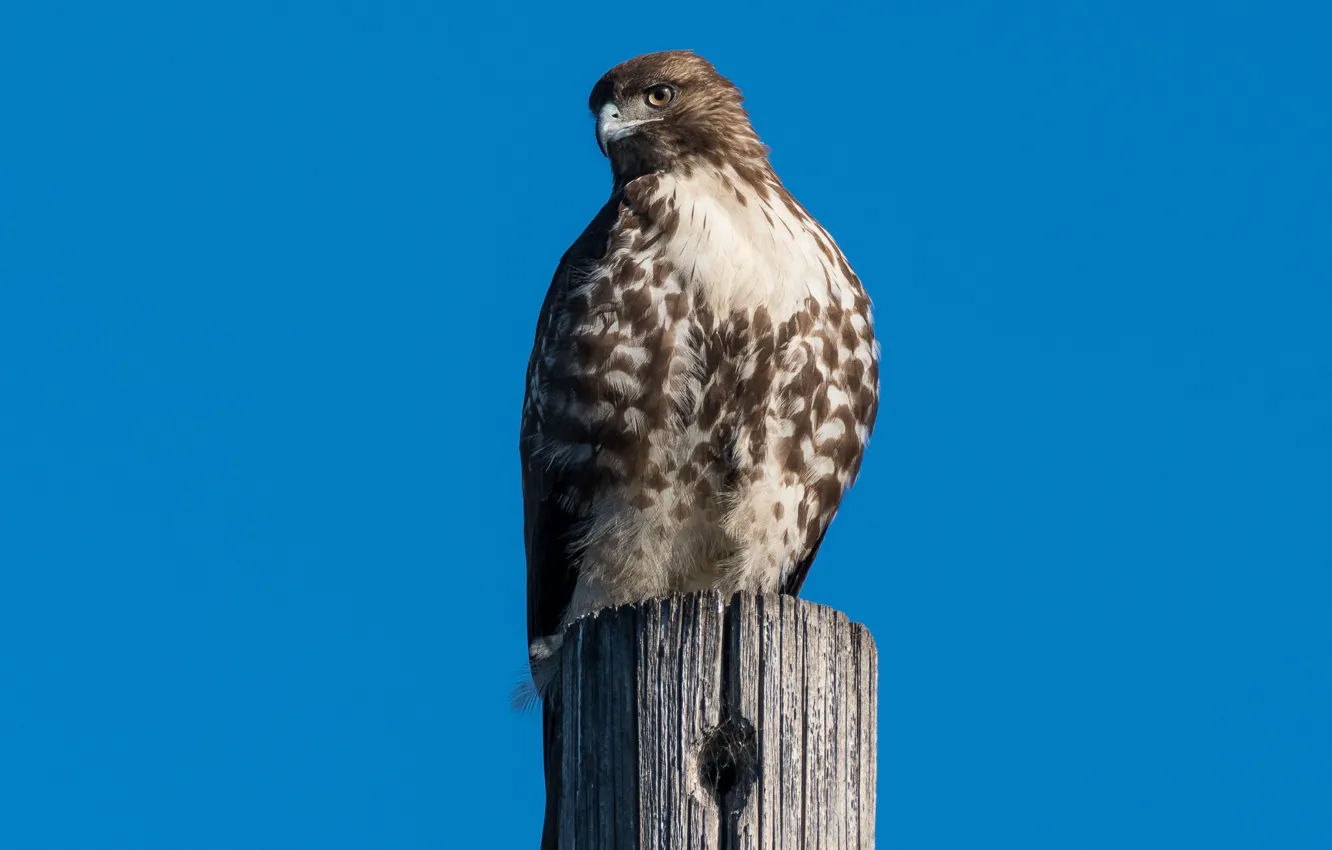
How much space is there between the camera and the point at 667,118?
6148mm

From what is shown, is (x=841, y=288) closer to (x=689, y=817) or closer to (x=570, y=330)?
(x=570, y=330)

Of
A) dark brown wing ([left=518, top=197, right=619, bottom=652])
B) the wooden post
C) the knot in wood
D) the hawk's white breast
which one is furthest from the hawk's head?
the knot in wood

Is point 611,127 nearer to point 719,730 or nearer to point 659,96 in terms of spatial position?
point 659,96

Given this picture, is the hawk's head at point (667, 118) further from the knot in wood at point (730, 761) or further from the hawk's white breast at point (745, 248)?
the knot in wood at point (730, 761)

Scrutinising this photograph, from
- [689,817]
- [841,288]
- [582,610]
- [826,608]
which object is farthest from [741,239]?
[689,817]

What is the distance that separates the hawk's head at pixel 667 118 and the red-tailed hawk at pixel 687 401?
17cm

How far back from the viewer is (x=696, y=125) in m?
6.14

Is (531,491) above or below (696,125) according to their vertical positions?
below

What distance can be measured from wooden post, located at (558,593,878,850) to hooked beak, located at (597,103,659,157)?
115 inches

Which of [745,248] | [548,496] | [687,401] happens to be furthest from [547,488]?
[745,248]

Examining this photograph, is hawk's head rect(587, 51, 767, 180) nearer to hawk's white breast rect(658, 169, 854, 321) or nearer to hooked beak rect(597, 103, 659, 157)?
hooked beak rect(597, 103, 659, 157)

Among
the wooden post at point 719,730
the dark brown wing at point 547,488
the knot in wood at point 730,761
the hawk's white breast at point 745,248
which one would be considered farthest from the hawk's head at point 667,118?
the knot in wood at point 730,761

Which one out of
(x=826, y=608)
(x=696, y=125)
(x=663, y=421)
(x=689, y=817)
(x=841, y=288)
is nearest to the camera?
(x=689, y=817)

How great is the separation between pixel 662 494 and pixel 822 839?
7.16ft
